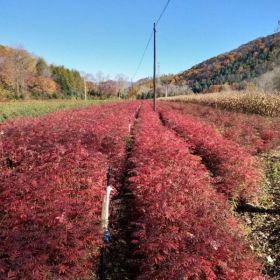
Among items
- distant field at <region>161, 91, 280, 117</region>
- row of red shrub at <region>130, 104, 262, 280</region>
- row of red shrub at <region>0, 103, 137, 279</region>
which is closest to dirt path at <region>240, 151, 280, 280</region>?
row of red shrub at <region>130, 104, 262, 280</region>

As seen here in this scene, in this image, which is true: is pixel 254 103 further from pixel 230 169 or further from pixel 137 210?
pixel 137 210

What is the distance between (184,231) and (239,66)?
119481 mm

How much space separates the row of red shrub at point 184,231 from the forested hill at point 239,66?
83.4 meters

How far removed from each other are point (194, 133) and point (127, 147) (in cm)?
265

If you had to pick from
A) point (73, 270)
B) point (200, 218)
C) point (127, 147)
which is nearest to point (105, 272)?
point (73, 270)

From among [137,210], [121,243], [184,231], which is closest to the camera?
[184,231]

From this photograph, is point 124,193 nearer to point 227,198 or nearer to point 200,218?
point 227,198

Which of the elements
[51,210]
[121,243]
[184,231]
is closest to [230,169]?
[121,243]

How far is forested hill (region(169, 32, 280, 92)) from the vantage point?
94438 mm

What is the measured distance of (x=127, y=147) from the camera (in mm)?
11688

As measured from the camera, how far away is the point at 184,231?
4324mm

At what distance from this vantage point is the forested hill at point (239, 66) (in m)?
94.4

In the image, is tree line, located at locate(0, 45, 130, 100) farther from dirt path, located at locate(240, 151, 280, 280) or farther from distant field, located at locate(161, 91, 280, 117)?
dirt path, located at locate(240, 151, 280, 280)

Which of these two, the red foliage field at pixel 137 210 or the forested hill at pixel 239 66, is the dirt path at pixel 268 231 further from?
the forested hill at pixel 239 66
